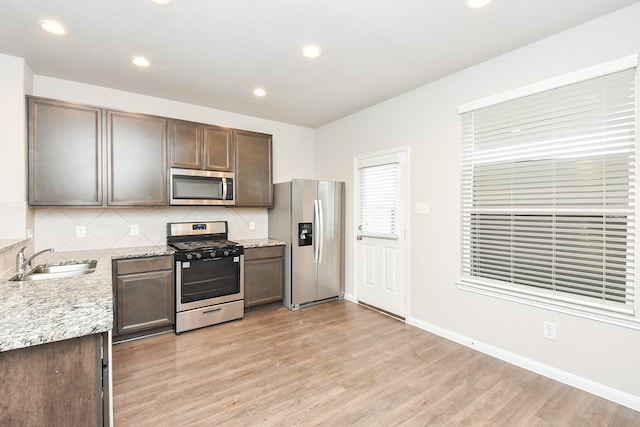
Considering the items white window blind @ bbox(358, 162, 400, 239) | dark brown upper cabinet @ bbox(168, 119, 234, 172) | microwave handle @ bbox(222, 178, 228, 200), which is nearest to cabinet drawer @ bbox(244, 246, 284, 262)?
microwave handle @ bbox(222, 178, 228, 200)

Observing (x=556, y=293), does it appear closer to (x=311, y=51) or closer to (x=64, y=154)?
(x=311, y=51)

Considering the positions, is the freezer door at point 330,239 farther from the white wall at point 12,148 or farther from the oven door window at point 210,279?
the white wall at point 12,148

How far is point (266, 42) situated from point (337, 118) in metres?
2.18

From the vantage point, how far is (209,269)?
11.0 feet

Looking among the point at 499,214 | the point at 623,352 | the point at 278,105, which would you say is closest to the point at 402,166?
the point at 499,214

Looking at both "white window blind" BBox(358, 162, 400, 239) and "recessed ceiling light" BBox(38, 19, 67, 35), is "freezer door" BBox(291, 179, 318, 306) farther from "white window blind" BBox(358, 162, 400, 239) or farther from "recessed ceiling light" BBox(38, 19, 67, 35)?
"recessed ceiling light" BBox(38, 19, 67, 35)

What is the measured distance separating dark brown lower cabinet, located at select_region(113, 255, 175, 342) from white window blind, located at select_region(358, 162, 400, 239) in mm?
2414

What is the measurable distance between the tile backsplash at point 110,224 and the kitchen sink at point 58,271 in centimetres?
77

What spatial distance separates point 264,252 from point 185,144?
5.19 ft

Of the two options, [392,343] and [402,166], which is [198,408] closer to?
[392,343]

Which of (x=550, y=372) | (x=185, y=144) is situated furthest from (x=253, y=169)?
(x=550, y=372)

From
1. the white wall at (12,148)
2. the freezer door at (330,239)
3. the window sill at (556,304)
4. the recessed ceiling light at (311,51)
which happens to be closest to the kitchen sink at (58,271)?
the white wall at (12,148)

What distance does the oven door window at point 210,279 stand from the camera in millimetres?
3234

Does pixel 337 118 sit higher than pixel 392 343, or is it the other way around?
pixel 337 118
